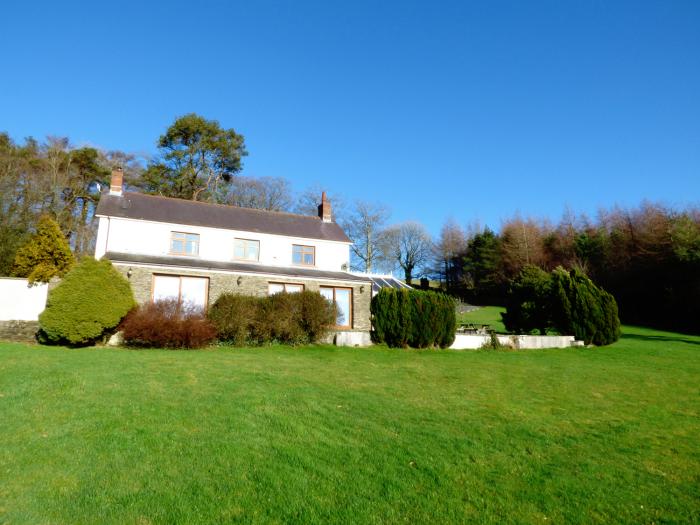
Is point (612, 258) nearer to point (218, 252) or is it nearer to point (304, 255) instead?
point (304, 255)

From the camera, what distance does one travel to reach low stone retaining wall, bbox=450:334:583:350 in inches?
732

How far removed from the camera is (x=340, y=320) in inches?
891

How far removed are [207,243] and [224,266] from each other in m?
2.52

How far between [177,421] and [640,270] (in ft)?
140

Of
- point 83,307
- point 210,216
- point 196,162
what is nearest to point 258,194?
point 196,162

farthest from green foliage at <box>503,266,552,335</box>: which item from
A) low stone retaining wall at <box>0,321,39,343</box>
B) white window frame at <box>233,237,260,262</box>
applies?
low stone retaining wall at <box>0,321,39,343</box>

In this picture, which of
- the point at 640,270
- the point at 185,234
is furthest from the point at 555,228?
the point at 185,234

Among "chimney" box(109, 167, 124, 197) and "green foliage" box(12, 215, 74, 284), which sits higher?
"chimney" box(109, 167, 124, 197)

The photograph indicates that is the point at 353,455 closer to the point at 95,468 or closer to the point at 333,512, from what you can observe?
the point at 333,512

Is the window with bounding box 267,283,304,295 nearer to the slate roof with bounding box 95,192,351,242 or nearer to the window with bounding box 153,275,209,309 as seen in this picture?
the window with bounding box 153,275,209,309

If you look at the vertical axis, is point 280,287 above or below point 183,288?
above

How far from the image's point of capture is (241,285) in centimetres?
2077

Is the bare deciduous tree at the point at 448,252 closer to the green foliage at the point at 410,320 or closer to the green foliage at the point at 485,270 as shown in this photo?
the green foliage at the point at 485,270

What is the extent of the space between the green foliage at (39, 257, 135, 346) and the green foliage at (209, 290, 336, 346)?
10.7 feet
